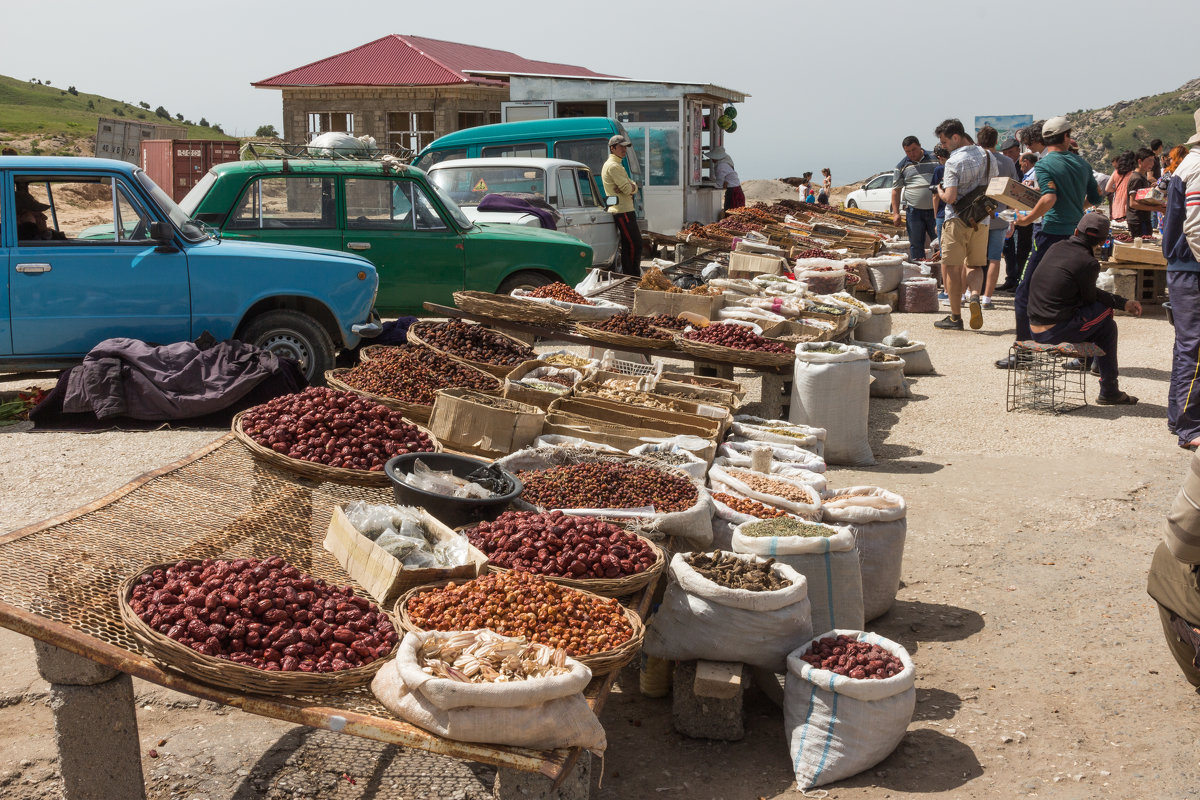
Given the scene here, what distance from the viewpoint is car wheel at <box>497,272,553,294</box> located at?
427 inches

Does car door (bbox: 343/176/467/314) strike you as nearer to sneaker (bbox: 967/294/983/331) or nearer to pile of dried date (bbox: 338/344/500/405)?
pile of dried date (bbox: 338/344/500/405)

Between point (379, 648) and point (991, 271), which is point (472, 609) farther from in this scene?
point (991, 271)

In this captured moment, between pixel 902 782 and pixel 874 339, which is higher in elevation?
pixel 874 339

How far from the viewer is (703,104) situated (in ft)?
67.6

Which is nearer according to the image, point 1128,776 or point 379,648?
point 379,648

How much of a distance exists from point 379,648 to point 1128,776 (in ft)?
8.34

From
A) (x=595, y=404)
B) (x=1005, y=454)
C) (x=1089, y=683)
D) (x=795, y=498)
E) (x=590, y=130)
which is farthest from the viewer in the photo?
(x=590, y=130)

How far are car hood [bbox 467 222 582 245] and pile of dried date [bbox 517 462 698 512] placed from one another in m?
6.13

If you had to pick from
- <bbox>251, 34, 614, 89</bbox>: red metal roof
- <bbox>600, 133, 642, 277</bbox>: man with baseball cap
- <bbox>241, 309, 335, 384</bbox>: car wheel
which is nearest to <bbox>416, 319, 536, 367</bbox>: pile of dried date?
<bbox>241, 309, 335, 384</bbox>: car wheel

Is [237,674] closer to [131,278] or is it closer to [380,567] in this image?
[380,567]

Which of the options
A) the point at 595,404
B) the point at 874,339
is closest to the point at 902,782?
the point at 595,404

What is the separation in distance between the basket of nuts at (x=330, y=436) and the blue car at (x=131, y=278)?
3234mm

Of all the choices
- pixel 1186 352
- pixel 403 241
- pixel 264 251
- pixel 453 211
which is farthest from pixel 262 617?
pixel 453 211

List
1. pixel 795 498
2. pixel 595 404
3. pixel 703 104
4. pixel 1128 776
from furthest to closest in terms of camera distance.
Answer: pixel 703 104
pixel 595 404
pixel 795 498
pixel 1128 776
